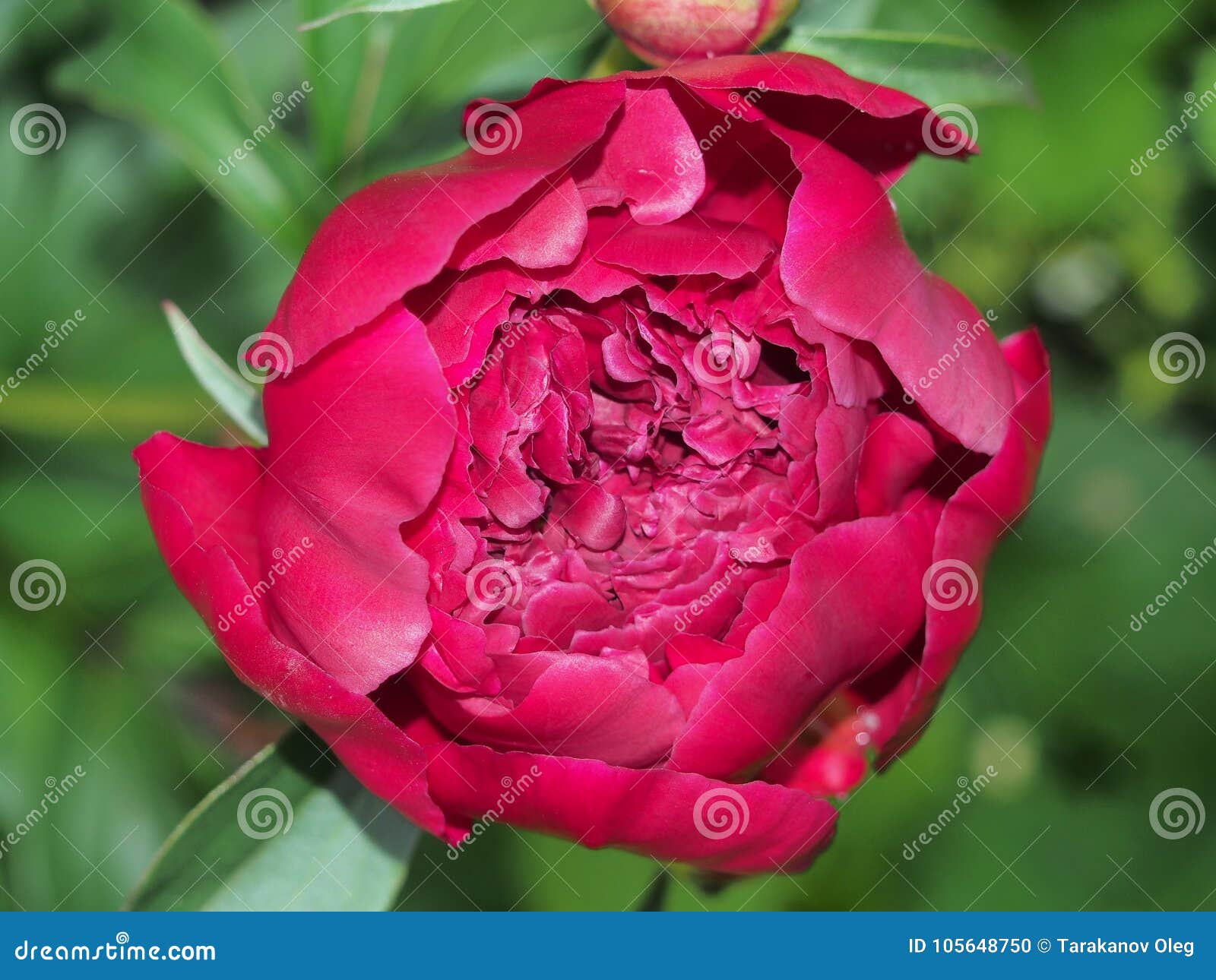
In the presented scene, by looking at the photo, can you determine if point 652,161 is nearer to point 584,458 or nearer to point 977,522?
point 584,458

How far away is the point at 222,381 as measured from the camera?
42.8 inches

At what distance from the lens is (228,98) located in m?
1.24

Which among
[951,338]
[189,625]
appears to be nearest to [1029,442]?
[951,338]

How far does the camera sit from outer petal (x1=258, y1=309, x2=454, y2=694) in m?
0.87

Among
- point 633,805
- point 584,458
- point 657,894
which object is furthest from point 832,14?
point 657,894

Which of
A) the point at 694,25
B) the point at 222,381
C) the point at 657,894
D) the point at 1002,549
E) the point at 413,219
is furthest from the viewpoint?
the point at 1002,549

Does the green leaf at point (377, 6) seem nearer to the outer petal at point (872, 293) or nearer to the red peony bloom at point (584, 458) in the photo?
the red peony bloom at point (584, 458)

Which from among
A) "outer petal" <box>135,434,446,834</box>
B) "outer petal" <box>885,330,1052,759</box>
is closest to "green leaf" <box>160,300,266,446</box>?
"outer petal" <box>135,434,446,834</box>

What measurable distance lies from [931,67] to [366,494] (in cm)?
61

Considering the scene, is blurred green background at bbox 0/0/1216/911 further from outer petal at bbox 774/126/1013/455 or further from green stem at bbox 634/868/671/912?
outer petal at bbox 774/126/1013/455

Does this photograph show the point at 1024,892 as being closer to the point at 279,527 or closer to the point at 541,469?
the point at 541,469

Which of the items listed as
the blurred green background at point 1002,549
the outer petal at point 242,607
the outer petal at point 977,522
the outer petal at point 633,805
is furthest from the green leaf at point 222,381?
the outer petal at point 977,522

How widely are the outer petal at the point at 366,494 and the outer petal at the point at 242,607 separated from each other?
0.08 ft

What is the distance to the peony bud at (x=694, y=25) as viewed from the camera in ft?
3.23
